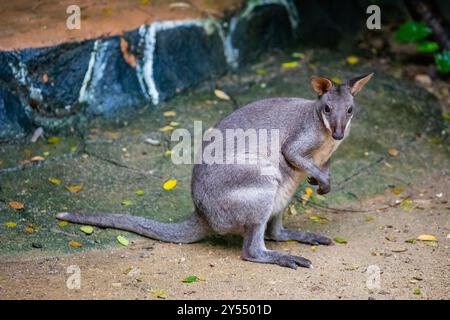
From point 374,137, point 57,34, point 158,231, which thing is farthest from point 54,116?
point 374,137

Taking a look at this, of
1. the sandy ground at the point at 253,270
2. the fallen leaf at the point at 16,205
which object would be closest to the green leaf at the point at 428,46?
the sandy ground at the point at 253,270

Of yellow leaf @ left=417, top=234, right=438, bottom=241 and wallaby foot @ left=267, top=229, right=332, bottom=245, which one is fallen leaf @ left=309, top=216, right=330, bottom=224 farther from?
yellow leaf @ left=417, top=234, right=438, bottom=241

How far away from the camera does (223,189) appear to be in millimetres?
5477

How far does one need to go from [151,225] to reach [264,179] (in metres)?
0.98

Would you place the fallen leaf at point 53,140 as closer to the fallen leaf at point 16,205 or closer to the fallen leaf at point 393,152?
the fallen leaf at point 16,205

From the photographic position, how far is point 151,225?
5.78 metres

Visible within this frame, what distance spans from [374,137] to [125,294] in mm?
3660

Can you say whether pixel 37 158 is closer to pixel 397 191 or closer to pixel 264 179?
pixel 264 179

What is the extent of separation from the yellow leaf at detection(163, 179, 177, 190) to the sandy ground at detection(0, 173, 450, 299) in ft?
2.80

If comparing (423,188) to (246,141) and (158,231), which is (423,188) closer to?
(246,141)

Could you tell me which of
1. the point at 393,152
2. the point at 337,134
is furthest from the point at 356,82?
the point at 393,152

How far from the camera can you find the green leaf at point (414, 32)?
8.36 m

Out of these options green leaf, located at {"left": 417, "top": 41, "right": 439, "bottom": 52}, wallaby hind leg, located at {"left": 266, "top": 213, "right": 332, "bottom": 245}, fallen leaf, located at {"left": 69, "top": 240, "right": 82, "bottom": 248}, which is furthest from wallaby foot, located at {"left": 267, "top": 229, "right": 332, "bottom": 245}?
green leaf, located at {"left": 417, "top": 41, "right": 439, "bottom": 52}

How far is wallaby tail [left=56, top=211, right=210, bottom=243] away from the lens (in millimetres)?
5727
